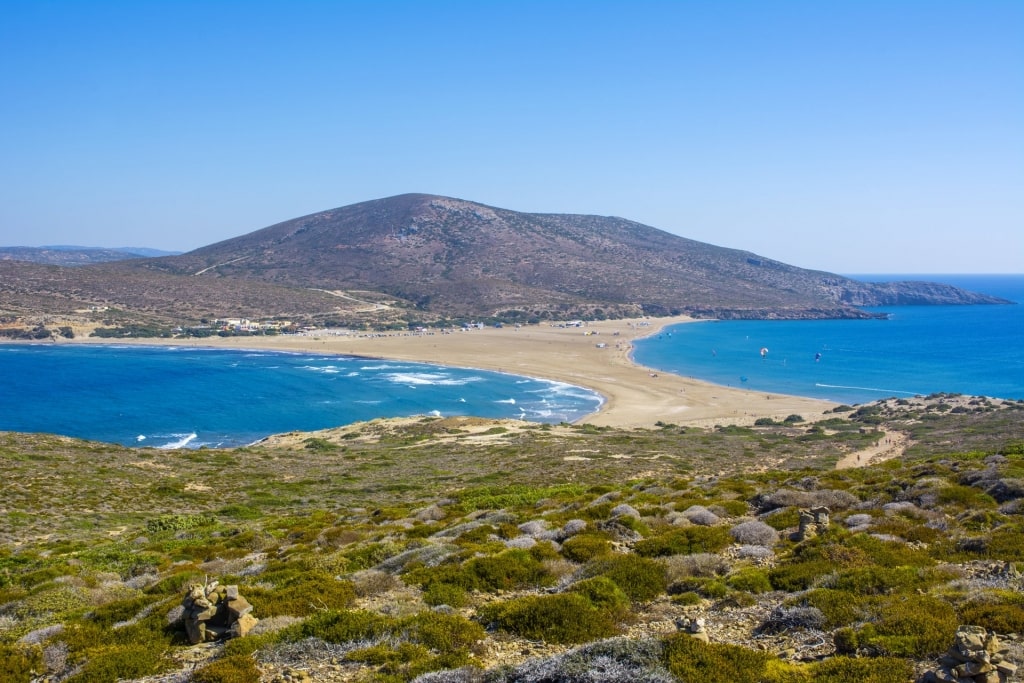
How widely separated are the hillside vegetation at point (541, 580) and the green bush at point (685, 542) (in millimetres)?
59

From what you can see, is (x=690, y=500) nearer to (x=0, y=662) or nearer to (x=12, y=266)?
(x=0, y=662)

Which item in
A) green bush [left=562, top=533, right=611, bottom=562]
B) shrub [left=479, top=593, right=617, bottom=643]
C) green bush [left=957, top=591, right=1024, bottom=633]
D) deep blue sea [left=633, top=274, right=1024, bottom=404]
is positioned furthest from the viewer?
deep blue sea [left=633, top=274, right=1024, bottom=404]

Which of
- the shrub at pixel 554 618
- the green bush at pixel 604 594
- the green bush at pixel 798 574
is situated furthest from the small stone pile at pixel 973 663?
the green bush at pixel 604 594

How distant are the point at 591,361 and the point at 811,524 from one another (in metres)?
87.6

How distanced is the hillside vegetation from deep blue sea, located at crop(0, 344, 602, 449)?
3340cm

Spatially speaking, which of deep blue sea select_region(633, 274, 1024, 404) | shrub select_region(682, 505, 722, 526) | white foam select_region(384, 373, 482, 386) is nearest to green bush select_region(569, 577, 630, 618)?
shrub select_region(682, 505, 722, 526)

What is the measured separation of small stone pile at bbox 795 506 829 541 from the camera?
12500mm

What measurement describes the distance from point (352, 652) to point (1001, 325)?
190 meters

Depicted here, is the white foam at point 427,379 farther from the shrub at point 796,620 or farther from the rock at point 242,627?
the shrub at point 796,620

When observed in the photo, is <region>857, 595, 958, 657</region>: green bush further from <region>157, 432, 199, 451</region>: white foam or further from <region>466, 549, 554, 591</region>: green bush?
<region>157, 432, 199, 451</region>: white foam

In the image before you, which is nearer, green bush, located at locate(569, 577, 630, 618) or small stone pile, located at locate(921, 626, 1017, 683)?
small stone pile, located at locate(921, 626, 1017, 683)

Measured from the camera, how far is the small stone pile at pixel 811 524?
41.0ft

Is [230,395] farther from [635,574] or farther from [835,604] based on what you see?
[835,604]

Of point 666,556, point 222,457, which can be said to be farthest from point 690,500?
point 222,457
